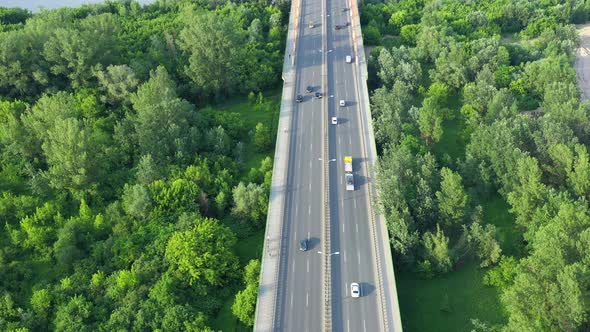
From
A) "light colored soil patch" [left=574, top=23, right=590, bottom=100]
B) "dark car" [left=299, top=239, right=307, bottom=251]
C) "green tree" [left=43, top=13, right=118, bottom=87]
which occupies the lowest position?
"light colored soil patch" [left=574, top=23, right=590, bottom=100]

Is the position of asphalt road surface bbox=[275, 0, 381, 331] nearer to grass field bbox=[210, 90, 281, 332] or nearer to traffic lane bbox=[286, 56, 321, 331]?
traffic lane bbox=[286, 56, 321, 331]

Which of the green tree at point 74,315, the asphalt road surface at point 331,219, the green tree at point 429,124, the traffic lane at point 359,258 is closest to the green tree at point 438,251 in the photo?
the asphalt road surface at point 331,219

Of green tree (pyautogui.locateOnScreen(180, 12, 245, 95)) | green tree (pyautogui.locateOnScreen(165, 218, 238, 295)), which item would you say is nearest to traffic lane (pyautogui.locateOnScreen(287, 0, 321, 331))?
green tree (pyautogui.locateOnScreen(165, 218, 238, 295))

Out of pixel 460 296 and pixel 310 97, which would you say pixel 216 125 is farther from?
pixel 460 296

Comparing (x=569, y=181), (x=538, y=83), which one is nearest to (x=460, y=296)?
(x=569, y=181)

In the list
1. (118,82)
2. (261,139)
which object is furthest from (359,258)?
(118,82)

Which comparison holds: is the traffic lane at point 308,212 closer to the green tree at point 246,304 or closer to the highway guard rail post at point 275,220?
the highway guard rail post at point 275,220
